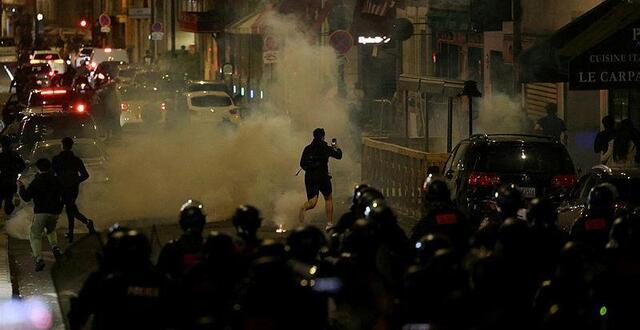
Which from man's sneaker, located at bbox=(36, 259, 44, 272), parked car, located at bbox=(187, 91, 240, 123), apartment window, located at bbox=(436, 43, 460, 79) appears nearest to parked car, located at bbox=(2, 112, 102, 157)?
man's sneaker, located at bbox=(36, 259, 44, 272)

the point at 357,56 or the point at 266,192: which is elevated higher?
the point at 357,56

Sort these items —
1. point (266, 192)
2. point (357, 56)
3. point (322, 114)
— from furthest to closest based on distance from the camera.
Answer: point (357, 56), point (322, 114), point (266, 192)

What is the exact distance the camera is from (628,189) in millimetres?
14641

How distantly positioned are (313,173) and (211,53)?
46645 millimetres

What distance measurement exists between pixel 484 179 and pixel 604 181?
292cm

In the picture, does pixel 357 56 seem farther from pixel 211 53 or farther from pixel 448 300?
pixel 448 300

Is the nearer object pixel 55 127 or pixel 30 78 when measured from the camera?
pixel 55 127

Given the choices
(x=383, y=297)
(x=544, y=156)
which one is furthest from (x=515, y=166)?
(x=383, y=297)

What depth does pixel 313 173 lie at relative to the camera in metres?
19.3

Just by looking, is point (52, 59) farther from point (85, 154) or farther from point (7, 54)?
point (85, 154)

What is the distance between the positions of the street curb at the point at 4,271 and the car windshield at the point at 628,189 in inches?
244

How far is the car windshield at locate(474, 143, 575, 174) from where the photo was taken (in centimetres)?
1742

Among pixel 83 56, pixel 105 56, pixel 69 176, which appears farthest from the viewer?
pixel 83 56

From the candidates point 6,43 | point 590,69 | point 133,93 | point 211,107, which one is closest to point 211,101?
point 211,107
